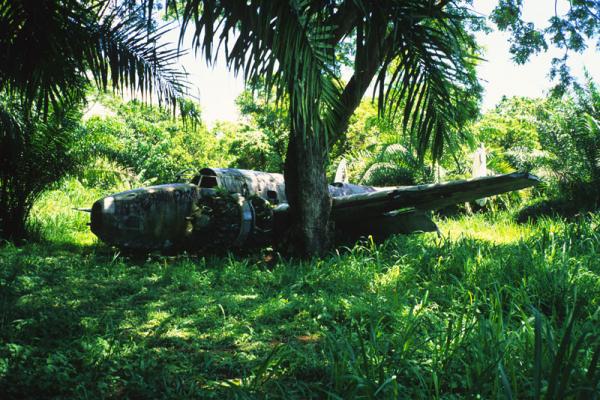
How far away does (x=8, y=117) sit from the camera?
8.79 metres

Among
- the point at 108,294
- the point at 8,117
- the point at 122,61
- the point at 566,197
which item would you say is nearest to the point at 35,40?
the point at 122,61

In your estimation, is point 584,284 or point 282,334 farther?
point 584,284

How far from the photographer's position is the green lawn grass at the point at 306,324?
2893 mm

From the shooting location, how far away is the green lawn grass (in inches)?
114

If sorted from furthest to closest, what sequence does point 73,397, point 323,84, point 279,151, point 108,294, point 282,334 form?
point 279,151
point 108,294
point 282,334
point 323,84
point 73,397

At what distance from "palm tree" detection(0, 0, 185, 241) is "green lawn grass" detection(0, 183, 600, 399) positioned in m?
1.78

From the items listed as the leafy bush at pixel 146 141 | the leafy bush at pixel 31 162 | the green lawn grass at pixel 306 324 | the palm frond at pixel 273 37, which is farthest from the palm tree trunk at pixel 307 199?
the leafy bush at pixel 31 162

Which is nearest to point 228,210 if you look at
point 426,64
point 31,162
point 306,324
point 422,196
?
point 422,196

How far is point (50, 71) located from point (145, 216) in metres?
4.10

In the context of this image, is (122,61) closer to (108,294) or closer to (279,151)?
(108,294)

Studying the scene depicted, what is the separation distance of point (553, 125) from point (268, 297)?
14.9 meters

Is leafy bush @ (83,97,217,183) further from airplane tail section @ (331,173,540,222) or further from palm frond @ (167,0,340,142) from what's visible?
airplane tail section @ (331,173,540,222)

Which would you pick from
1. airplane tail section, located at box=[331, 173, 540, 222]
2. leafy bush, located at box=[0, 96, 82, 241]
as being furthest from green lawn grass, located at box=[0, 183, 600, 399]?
leafy bush, located at box=[0, 96, 82, 241]

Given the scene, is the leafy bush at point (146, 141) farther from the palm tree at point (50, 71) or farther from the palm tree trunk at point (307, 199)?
the palm tree trunk at point (307, 199)
